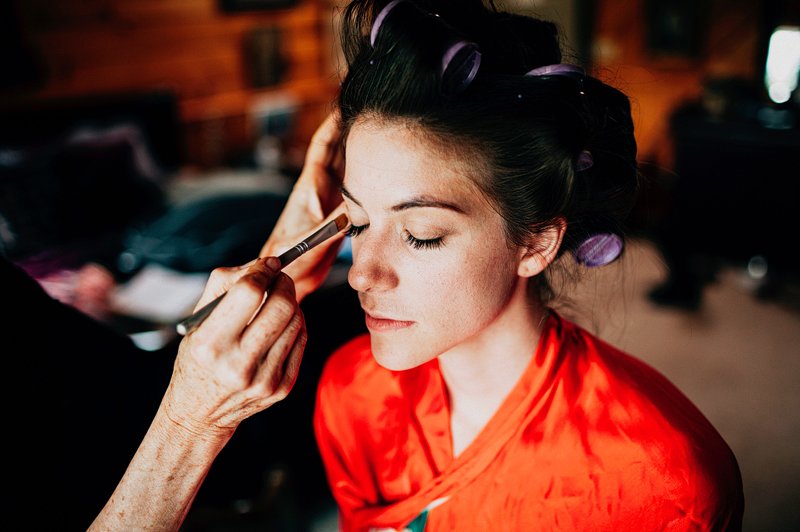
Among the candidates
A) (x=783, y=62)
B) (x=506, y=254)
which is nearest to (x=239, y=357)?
(x=506, y=254)

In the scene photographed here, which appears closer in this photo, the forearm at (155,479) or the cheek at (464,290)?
the forearm at (155,479)

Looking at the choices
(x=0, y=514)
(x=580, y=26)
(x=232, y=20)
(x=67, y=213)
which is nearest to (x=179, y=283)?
(x=67, y=213)

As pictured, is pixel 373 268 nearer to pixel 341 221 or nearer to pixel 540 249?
pixel 341 221

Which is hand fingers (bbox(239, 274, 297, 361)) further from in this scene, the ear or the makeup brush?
the ear

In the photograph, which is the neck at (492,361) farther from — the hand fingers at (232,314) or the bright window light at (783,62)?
the bright window light at (783,62)

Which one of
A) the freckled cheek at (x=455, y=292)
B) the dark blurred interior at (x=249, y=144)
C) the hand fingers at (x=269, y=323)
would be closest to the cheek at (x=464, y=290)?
the freckled cheek at (x=455, y=292)

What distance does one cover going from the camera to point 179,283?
7.88 ft

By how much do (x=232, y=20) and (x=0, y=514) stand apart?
12.5ft

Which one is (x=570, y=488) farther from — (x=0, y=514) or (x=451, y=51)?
(x=0, y=514)

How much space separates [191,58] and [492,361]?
11.4 feet

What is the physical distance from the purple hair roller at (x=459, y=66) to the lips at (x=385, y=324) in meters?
0.36

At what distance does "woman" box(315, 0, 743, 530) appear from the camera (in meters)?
0.89

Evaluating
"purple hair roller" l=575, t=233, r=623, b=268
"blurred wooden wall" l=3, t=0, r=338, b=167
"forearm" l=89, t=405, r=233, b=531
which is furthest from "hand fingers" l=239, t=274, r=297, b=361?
"blurred wooden wall" l=3, t=0, r=338, b=167

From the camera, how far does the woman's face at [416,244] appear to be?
888 millimetres
